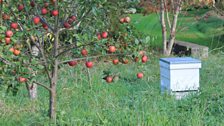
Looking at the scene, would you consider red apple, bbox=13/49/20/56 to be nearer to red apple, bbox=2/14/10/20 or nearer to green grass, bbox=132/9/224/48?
red apple, bbox=2/14/10/20

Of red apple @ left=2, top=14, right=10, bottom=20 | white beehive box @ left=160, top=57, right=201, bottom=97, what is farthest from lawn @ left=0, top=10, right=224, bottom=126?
red apple @ left=2, top=14, right=10, bottom=20

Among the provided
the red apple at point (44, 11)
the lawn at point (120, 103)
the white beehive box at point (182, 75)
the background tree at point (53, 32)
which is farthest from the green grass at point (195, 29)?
the red apple at point (44, 11)

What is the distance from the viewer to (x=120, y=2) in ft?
13.6

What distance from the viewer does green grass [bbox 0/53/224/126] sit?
4.61 m

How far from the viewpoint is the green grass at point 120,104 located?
461 cm

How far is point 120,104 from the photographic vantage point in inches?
219

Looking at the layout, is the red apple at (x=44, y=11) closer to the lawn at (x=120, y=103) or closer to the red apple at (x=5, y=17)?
the red apple at (x=5, y=17)

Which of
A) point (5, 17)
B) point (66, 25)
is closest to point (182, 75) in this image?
point (66, 25)

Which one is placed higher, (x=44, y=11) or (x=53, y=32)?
(x=44, y=11)

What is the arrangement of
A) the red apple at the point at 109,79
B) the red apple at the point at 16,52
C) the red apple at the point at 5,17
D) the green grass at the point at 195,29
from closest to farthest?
1. the red apple at the point at 16,52
2. the red apple at the point at 109,79
3. the red apple at the point at 5,17
4. the green grass at the point at 195,29

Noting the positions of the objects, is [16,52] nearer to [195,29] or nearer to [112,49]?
[112,49]

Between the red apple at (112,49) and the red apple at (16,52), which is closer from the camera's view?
the red apple at (16,52)

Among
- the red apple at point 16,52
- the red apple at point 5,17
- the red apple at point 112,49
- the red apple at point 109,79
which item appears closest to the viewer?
the red apple at point 16,52

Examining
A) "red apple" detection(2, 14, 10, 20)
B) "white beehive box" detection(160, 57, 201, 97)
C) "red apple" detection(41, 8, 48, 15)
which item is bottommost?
"white beehive box" detection(160, 57, 201, 97)
